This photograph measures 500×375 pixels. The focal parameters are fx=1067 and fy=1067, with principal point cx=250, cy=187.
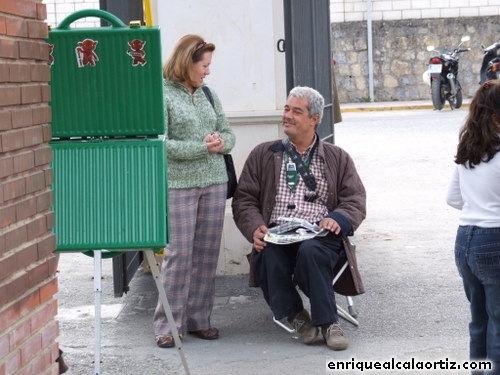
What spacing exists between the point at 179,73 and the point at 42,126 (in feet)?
6.84

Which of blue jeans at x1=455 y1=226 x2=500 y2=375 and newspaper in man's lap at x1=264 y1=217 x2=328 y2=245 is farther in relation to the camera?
newspaper in man's lap at x1=264 y1=217 x2=328 y2=245

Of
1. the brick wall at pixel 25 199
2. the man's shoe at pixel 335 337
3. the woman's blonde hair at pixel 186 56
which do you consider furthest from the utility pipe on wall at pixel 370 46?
the brick wall at pixel 25 199

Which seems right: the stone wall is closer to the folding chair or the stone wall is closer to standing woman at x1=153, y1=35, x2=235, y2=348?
the folding chair

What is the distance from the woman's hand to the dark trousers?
2.08ft

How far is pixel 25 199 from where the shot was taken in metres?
3.99

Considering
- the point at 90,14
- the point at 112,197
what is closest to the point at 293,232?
the point at 112,197

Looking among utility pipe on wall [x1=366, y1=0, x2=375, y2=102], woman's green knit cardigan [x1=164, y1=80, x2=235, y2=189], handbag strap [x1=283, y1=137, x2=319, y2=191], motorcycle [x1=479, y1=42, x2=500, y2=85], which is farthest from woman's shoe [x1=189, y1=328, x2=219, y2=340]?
utility pipe on wall [x1=366, y1=0, x2=375, y2=102]

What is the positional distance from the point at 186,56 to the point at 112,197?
1843 mm

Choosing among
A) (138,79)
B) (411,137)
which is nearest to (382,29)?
(411,137)

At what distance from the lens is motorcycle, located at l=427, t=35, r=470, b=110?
72.1ft

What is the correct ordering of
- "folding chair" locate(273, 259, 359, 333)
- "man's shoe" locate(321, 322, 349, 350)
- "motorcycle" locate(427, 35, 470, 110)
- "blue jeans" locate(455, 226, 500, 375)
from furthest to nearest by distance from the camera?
1. "motorcycle" locate(427, 35, 470, 110)
2. "folding chair" locate(273, 259, 359, 333)
3. "man's shoe" locate(321, 322, 349, 350)
4. "blue jeans" locate(455, 226, 500, 375)

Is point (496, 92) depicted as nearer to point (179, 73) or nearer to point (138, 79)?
→ point (138, 79)

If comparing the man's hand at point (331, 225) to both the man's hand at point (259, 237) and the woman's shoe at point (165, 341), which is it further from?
the woman's shoe at point (165, 341)

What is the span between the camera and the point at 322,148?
21.2ft
